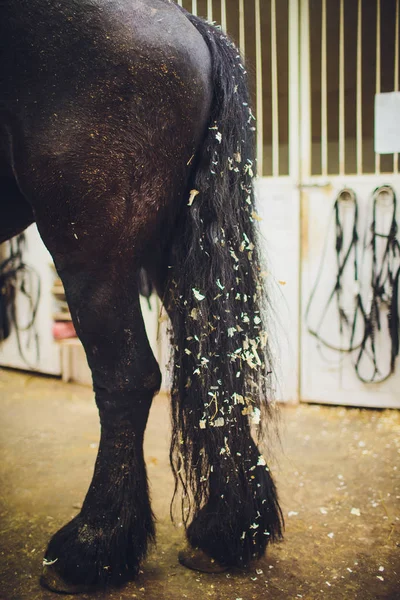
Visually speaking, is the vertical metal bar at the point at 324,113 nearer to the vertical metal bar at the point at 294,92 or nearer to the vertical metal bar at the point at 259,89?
the vertical metal bar at the point at 294,92

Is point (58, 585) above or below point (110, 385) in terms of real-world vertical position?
below

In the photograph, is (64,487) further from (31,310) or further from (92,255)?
A: (31,310)

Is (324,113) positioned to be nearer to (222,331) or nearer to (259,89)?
(259,89)

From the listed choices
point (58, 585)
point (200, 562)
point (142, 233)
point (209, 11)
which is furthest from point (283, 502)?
point (209, 11)

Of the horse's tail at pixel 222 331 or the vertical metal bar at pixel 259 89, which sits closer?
the horse's tail at pixel 222 331

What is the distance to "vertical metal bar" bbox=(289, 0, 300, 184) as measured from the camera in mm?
3150

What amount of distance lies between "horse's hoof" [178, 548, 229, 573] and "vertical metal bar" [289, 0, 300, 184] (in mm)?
2500

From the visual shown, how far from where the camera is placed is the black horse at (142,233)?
125cm

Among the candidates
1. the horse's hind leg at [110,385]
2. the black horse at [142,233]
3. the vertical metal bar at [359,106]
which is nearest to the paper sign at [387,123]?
the vertical metal bar at [359,106]

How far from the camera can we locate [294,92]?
324cm

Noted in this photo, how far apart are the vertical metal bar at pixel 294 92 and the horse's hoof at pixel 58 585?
2733mm

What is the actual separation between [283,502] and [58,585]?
3.37 feet

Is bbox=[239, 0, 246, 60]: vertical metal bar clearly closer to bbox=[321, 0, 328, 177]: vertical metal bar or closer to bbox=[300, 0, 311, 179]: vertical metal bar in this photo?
bbox=[300, 0, 311, 179]: vertical metal bar

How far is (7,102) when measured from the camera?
1.28 meters
